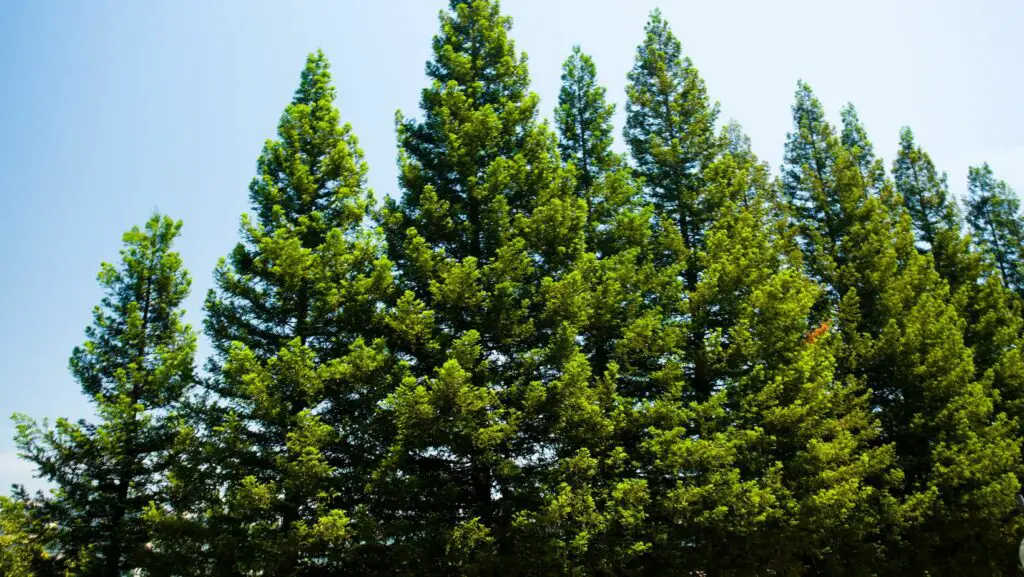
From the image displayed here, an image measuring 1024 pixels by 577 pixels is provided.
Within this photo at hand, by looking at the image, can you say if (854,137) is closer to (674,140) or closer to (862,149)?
(862,149)

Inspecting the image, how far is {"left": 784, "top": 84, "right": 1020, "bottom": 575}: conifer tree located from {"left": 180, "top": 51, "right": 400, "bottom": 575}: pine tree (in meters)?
15.7

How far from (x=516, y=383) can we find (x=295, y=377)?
4883 mm

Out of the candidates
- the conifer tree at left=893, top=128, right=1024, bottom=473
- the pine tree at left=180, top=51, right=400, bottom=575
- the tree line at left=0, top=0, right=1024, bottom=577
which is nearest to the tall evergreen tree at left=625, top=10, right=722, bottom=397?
the tree line at left=0, top=0, right=1024, bottom=577

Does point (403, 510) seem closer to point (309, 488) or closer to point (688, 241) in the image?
point (309, 488)

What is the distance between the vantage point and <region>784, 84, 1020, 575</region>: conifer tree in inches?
742

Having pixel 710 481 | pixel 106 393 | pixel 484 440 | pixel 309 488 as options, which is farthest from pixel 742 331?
pixel 106 393

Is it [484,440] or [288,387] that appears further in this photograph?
[288,387]

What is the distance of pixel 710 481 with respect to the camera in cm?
1338

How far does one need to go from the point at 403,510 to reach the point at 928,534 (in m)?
Answer: 16.4

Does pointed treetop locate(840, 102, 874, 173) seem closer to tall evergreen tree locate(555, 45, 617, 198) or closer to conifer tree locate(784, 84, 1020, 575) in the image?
conifer tree locate(784, 84, 1020, 575)

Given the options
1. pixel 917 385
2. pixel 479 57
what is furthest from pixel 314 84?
pixel 917 385

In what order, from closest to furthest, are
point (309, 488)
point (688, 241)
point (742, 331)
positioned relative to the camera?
point (309, 488)
point (742, 331)
point (688, 241)

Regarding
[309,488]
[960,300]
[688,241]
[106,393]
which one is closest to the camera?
[309,488]

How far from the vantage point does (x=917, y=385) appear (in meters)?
20.9
